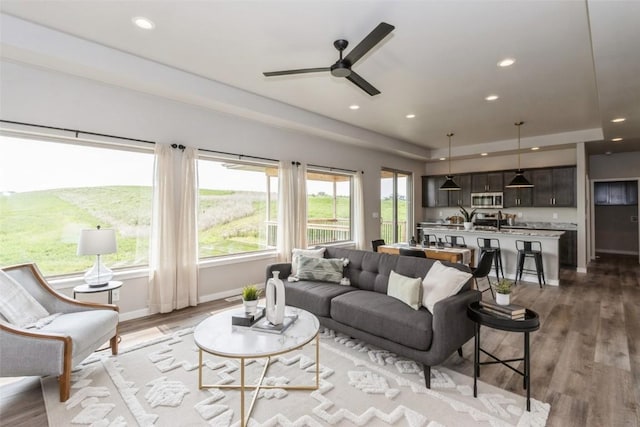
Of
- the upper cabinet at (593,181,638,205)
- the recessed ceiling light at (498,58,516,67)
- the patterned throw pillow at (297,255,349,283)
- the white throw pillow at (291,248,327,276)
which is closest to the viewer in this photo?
the recessed ceiling light at (498,58,516,67)

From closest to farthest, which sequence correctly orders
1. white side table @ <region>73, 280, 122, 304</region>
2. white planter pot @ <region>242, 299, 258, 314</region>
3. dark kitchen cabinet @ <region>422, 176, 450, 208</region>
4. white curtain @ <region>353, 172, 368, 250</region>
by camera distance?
white planter pot @ <region>242, 299, 258, 314</region>, white side table @ <region>73, 280, 122, 304</region>, white curtain @ <region>353, 172, 368, 250</region>, dark kitchen cabinet @ <region>422, 176, 450, 208</region>

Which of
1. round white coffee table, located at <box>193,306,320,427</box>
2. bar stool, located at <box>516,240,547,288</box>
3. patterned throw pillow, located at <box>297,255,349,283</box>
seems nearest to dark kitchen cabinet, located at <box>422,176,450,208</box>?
bar stool, located at <box>516,240,547,288</box>

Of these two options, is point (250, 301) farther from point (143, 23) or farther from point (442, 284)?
point (143, 23)

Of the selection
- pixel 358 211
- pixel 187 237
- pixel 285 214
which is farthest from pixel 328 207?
pixel 187 237

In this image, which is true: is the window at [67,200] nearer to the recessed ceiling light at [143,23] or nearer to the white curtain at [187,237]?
the white curtain at [187,237]

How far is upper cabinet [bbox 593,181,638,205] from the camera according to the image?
28.2 ft

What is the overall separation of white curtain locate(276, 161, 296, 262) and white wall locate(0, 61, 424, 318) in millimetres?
242

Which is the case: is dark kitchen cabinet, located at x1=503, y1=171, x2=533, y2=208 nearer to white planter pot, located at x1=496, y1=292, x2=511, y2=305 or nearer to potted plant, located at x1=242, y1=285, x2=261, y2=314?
white planter pot, located at x1=496, y1=292, x2=511, y2=305

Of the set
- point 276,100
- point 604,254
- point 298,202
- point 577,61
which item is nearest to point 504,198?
point 604,254

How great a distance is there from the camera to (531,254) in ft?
18.5

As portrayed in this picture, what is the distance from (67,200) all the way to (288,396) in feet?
11.5

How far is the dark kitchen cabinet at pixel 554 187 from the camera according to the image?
710cm

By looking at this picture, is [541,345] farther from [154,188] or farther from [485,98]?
[154,188]

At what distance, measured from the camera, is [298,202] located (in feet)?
18.8
